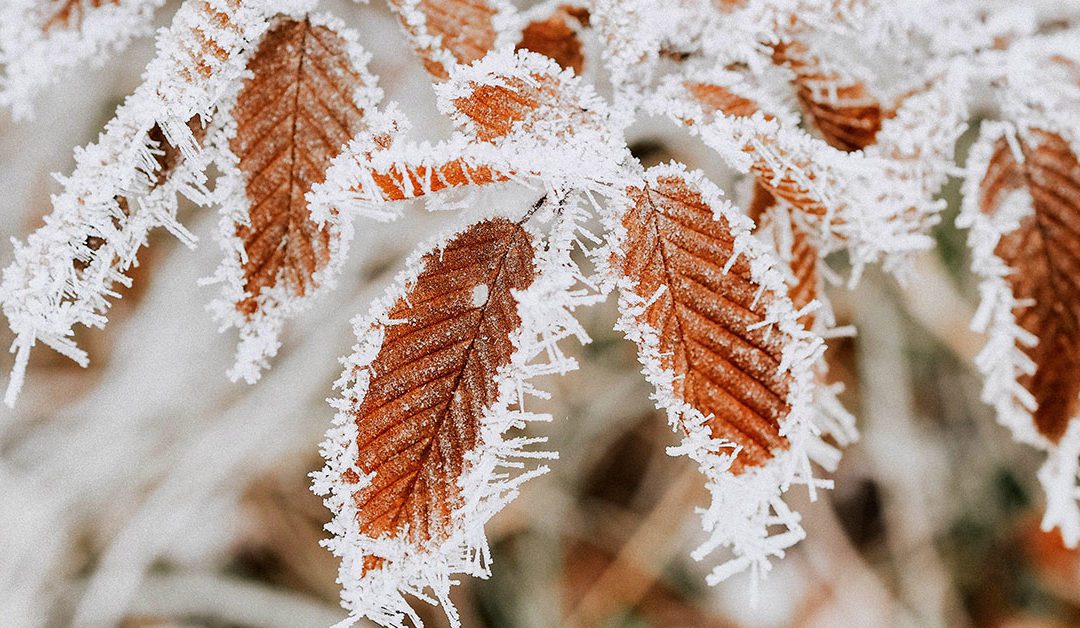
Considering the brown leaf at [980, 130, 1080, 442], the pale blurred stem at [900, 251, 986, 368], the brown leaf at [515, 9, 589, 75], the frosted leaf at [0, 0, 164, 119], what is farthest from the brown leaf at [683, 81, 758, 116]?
the pale blurred stem at [900, 251, 986, 368]

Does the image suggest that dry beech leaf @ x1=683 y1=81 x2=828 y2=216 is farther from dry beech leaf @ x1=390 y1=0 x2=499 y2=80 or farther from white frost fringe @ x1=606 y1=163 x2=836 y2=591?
dry beech leaf @ x1=390 y1=0 x2=499 y2=80

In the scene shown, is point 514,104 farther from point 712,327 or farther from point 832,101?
point 832,101

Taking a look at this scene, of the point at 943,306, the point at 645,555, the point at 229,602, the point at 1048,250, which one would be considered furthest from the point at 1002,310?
the point at 229,602

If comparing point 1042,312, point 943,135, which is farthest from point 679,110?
point 1042,312

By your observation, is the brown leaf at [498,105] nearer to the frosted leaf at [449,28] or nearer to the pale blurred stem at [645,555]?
the frosted leaf at [449,28]

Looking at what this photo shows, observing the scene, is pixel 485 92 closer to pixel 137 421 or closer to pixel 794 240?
pixel 794 240

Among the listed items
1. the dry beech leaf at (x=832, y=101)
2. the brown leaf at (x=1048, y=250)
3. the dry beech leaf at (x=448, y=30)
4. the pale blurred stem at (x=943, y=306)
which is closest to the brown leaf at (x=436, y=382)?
the dry beech leaf at (x=448, y=30)

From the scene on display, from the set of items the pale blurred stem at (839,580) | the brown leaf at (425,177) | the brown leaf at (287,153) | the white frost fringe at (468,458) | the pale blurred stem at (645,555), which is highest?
the brown leaf at (287,153)
